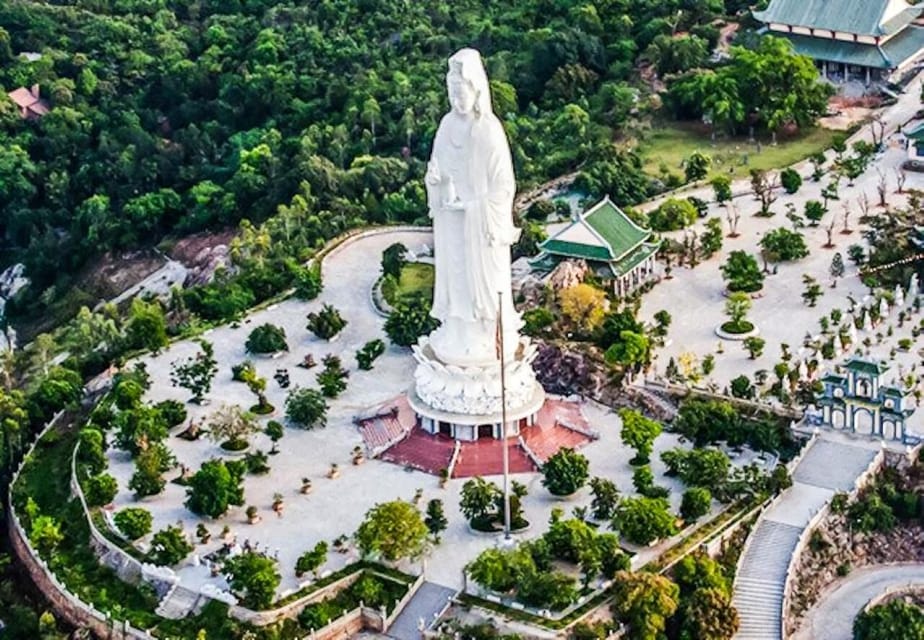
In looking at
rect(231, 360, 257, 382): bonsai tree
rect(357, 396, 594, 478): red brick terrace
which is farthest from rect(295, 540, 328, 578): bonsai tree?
rect(231, 360, 257, 382): bonsai tree

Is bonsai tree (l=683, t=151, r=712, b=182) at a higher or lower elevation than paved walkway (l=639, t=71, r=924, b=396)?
higher

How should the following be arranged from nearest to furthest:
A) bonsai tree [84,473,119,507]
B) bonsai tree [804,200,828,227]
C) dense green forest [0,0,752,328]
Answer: bonsai tree [84,473,119,507]
bonsai tree [804,200,828,227]
dense green forest [0,0,752,328]

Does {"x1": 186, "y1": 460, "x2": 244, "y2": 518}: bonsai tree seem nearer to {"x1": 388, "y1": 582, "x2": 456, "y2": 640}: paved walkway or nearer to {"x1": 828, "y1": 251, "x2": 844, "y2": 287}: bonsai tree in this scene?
{"x1": 388, "y1": 582, "x2": 456, "y2": 640}: paved walkway

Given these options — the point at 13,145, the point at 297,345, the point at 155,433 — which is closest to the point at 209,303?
the point at 297,345

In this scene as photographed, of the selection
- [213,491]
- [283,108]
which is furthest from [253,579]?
[283,108]

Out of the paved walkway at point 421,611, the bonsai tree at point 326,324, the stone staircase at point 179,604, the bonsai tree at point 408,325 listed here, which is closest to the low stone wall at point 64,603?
the stone staircase at point 179,604

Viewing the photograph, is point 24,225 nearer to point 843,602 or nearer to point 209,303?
point 209,303
